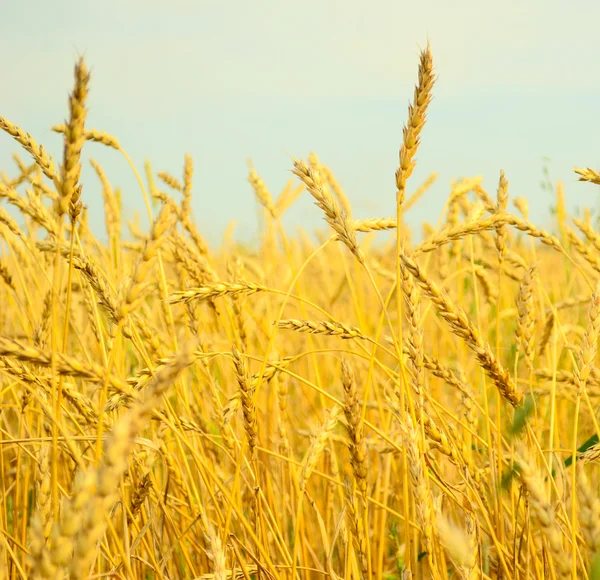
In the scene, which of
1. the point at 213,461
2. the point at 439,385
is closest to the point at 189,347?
the point at 213,461

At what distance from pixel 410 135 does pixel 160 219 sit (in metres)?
0.51

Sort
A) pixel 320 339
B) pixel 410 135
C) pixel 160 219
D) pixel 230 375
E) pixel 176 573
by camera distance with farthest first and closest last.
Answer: pixel 320 339
pixel 230 375
pixel 176 573
pixel 410 135
pixel 160 219

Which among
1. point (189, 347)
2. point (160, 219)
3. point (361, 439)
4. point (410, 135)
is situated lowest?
point (361, 439)

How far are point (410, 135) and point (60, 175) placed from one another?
572 millimetres

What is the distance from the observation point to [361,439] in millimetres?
1069

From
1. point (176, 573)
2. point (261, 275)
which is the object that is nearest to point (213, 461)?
point (176, 573)

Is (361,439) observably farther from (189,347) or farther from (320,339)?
(320,339)

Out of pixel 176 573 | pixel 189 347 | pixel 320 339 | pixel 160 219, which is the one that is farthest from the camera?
pixel 320 339

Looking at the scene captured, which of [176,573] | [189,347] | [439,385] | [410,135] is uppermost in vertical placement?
[410,135]

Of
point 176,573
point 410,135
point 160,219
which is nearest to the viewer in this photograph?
point 160,219

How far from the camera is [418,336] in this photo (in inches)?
43.4

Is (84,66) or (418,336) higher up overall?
(84,66)

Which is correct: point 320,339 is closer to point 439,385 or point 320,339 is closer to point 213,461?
point 439,385

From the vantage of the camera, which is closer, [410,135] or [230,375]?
[410,135]
